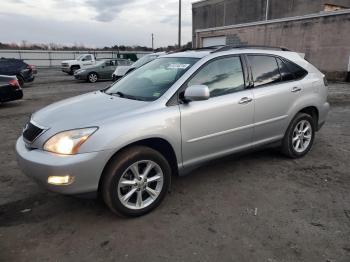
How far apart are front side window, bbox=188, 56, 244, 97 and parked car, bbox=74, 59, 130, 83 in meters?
16.6

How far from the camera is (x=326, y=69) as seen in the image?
17.2m

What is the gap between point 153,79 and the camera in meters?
4.00

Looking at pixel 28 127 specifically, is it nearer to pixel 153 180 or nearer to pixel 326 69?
pixel 153 180

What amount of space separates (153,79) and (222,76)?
2.84 ft

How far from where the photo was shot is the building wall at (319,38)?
53.1ft

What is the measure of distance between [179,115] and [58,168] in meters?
1.34

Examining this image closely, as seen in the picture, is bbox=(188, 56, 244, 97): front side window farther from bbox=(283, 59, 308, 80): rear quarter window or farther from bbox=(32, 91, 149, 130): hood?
bbox=(283, 59, 308, 80): rear quarter window

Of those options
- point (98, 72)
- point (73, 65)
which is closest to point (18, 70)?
point (98, 72)

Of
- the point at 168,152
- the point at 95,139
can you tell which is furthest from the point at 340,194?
the point at 95,139

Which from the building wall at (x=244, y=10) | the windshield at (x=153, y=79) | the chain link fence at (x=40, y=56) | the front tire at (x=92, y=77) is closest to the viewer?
the windshield at (x=153, y=79)

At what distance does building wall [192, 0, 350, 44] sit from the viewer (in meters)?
32.9

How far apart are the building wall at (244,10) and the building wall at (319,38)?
13.9 meters

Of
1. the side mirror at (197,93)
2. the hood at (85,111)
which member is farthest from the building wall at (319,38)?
the hood at (85,111)

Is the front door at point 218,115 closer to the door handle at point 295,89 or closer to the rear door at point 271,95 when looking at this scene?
the rear door at point 271,95
